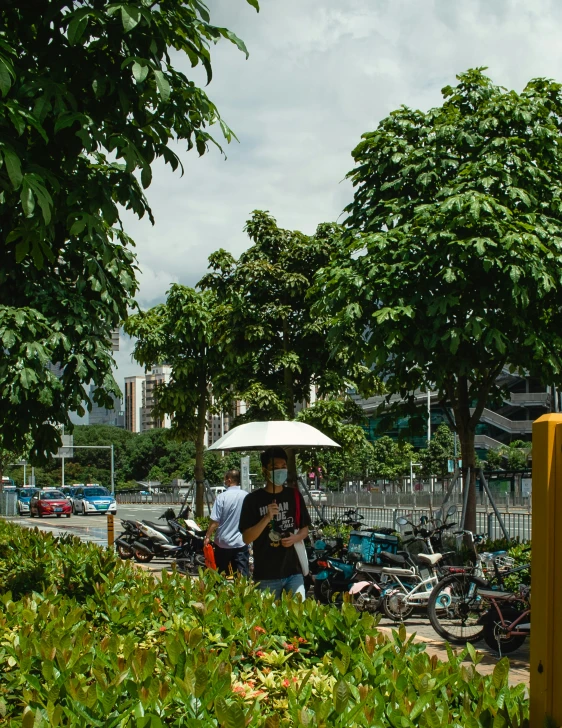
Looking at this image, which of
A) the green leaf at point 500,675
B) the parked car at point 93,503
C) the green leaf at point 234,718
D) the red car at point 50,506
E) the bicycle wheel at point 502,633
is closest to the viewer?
the green leaf at point 234,718

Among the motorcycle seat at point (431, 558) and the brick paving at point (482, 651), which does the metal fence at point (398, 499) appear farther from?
the brick paving at point (482, 651)

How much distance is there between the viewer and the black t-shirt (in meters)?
6.49

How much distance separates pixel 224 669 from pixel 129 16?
3.25 metres

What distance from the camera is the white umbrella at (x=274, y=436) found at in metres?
11.1

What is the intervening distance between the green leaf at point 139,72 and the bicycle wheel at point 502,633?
601 centimetres

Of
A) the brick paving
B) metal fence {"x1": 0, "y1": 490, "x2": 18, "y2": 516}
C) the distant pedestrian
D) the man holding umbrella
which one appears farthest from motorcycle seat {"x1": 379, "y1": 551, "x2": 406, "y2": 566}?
metal fence {"x1": 0, "y1": 490, "x2": 18, "y2": 516}

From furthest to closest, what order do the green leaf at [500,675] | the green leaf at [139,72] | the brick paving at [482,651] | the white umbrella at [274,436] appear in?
the white umbrella at [274,436] → the brick paving at [482,651] → the green leaf at [139,72] → the green leaf at [500,675]

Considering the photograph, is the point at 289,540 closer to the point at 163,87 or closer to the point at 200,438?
the point at 163,87

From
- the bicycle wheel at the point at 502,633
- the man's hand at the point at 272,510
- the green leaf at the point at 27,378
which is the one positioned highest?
the green leaf at the point at 27,378

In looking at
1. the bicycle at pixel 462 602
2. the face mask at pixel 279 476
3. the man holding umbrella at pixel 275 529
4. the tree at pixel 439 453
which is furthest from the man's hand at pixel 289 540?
the tree at pixel 439 453

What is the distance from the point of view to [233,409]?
19.7 m

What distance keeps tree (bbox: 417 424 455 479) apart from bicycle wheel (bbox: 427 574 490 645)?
6216 centimetres

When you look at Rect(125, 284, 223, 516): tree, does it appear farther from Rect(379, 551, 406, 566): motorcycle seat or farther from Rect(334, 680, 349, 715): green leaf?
Rect(334, 680, 349, 715): green leaf

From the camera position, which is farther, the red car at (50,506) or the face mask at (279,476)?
the red car at (50,506)
